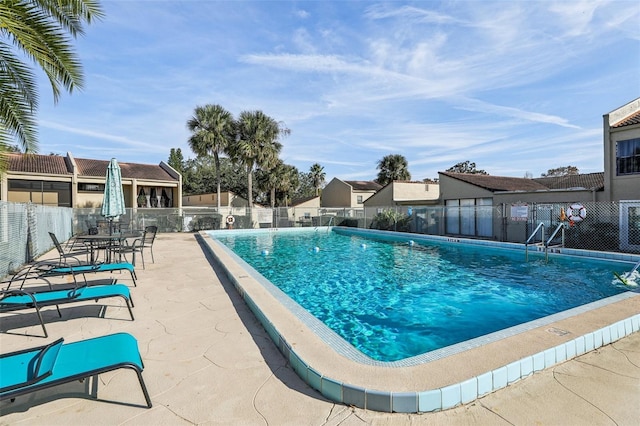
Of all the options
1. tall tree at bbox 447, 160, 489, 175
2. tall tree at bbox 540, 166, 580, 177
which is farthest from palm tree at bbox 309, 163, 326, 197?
tall tree at bbox 540, 166, 580, 177

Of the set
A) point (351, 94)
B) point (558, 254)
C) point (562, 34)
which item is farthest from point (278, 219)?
point (562, 34)

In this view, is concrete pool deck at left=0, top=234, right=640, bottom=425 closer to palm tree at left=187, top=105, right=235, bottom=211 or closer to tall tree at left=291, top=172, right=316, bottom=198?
palm tree at left=187, top=105, right=235, bottom=211

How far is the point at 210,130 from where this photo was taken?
27500mm

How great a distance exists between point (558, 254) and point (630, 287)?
424 centimetres

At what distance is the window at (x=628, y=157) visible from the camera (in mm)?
12844

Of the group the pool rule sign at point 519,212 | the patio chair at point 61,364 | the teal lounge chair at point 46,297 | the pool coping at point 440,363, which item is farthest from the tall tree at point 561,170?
the patio chair at point 61,364

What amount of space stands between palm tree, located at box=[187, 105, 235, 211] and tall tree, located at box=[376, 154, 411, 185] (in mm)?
17502

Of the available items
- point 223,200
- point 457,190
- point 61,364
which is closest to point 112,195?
point 61,364

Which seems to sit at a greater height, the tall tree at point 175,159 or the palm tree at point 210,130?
the tall tree at point 175,159

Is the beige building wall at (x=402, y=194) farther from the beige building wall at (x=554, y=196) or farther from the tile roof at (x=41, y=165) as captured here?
the tile roof at (x=41, y=165)

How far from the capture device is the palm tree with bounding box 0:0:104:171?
19.5 feet

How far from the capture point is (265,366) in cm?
324

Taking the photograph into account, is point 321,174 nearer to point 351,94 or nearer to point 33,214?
point 351,94

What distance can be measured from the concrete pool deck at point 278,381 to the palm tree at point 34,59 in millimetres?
4611
